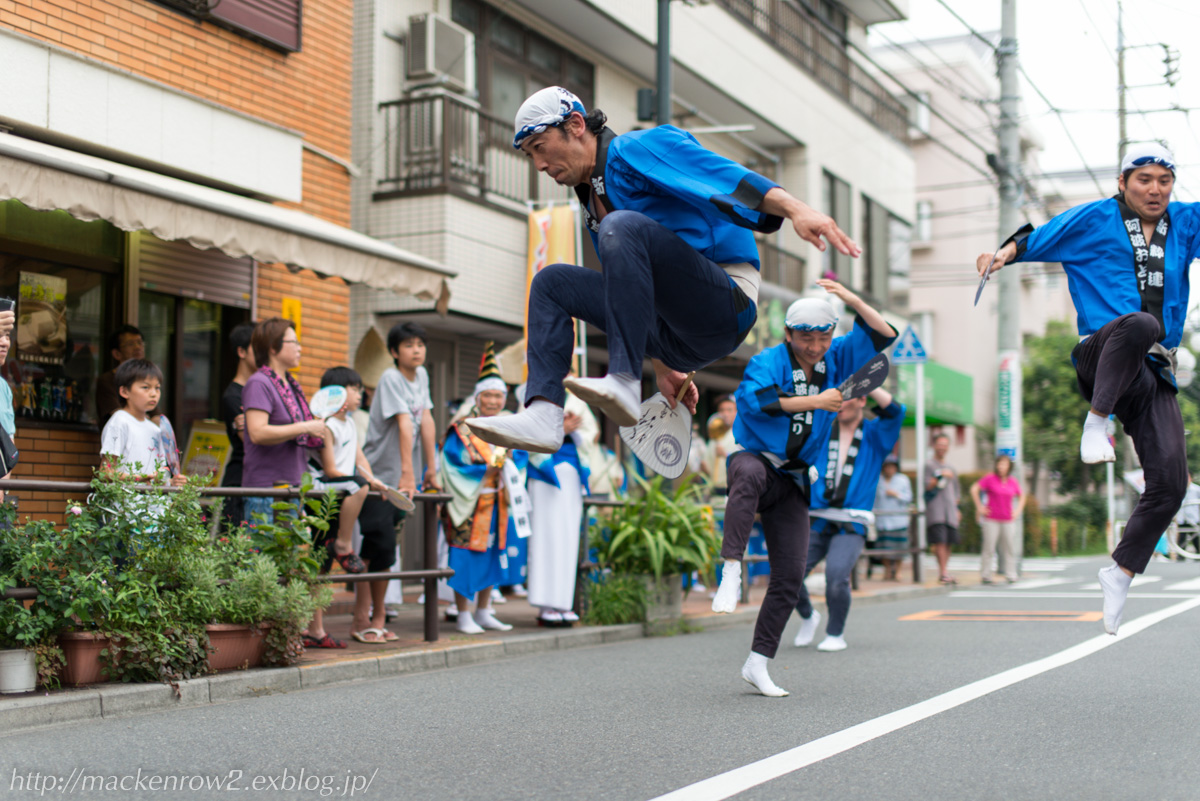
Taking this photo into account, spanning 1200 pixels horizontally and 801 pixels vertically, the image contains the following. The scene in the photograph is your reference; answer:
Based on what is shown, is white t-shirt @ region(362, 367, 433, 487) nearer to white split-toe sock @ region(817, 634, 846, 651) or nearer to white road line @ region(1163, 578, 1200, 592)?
white split-toe sock @ region(817, 634, 846, 651)

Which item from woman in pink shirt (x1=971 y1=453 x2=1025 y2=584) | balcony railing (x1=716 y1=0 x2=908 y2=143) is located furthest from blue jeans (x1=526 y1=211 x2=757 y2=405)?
balcony railing (x1=716 y1=0 x2=908 y2=143)

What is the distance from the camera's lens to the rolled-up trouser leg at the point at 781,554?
251 inches

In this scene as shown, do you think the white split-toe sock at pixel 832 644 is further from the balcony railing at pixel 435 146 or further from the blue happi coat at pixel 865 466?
the balcony railing at pixel 435 146

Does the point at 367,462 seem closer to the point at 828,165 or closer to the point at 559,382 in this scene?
the point at 559,382

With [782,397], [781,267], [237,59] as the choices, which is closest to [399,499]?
[782,397]

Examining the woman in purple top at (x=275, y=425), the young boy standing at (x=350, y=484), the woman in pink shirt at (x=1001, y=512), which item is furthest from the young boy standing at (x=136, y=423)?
the woman in pink shirt at (x=1001, y=512)

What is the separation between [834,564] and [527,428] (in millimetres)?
5384

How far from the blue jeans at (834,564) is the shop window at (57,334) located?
5.82m

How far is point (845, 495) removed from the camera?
9.11 meters

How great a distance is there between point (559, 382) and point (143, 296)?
7081 mm

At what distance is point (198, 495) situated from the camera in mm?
6375

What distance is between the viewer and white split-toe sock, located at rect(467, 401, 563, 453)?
407 centimetres

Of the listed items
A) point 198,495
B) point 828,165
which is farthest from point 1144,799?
point 828,165

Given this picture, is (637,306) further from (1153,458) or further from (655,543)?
(655,543)
